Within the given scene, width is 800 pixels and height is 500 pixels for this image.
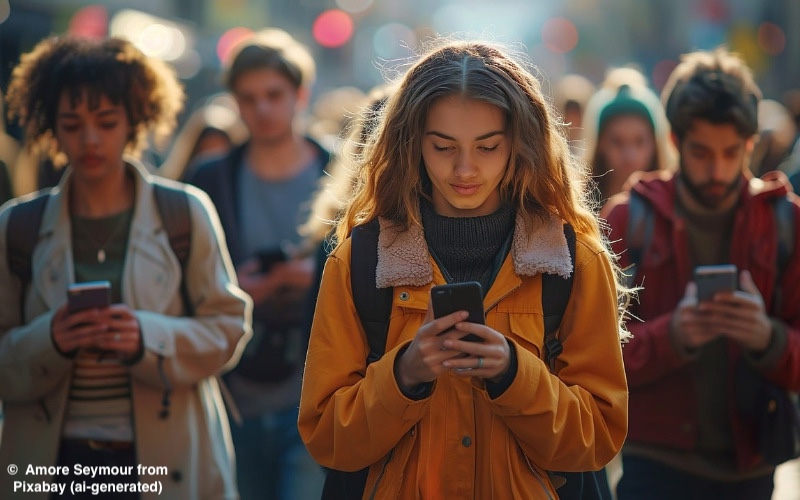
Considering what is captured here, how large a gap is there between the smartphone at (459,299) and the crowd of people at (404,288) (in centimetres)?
3

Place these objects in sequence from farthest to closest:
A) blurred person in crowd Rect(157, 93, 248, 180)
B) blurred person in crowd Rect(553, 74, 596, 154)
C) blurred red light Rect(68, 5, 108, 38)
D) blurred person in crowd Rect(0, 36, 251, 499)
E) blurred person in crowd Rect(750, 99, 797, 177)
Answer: blurred red light Rect(68, 5, 108, 38) < blurred person in crowd Rect(750, 99, 797, 177) < blurred person in crowd Rect(553, 74, 596, 154) < blurred person in crowd Rect(157, 93, 248, 180) < blurred person in crowd Rect(0, 36, 251, 499)

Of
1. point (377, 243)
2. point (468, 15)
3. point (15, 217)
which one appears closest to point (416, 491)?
point (377, 243)

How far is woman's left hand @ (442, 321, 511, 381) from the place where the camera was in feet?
9.21

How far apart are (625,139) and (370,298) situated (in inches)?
156

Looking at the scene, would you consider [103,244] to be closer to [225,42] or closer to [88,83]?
[88,83]

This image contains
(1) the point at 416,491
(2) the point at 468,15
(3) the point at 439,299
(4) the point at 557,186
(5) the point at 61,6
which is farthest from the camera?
(2) the point at 468,15

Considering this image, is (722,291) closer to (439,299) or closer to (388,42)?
(439,299)

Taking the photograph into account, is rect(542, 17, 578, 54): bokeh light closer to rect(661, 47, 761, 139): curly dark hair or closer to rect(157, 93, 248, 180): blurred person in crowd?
rect(157, 93, 248, 180): blurred person in crowd

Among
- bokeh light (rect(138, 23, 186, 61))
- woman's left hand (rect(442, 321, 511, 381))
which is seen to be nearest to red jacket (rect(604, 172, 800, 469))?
woman's left hand (rect(442, 321, 511, 381))

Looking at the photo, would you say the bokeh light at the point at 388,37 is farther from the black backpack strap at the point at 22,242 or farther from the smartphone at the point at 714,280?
the smartphone at the point at 714,280

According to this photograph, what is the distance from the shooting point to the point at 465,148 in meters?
3.10

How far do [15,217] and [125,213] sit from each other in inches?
16.5

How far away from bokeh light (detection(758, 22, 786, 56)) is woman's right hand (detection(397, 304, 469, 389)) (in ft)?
150

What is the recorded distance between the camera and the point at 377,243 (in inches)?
127
